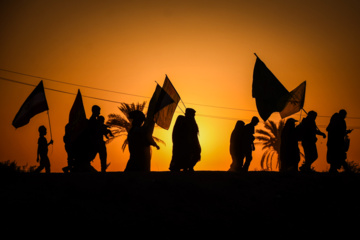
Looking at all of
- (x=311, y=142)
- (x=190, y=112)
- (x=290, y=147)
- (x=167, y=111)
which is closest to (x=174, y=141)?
(x=190, y=112)

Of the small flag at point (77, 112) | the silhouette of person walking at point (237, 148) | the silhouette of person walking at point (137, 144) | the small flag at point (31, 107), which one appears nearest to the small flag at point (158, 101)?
the silhouette of person walking at point (237, 148)

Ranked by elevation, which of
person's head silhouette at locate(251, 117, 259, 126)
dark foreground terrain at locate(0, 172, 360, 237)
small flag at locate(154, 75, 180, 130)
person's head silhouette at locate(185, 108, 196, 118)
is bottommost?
dark foreground terrain at locate(0, 172, 360, 237)

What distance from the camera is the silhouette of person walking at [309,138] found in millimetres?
14141

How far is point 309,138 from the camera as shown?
14.2 metres

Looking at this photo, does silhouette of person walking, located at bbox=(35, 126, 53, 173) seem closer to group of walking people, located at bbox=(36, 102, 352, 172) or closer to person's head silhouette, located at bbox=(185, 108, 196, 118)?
group of walking people, located at bbox=(36, 102, 352, 172)

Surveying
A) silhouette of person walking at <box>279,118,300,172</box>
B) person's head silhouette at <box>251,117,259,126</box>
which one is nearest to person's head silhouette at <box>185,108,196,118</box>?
person's head silhouette at <box>251,117,259,126</box>

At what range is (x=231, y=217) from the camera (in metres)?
8.34

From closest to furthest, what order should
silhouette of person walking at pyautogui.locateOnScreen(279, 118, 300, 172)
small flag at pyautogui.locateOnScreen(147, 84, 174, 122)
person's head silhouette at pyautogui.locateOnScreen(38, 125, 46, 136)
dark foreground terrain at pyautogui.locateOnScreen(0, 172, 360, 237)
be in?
dark foreground terrain at pyautogui.locateOnScreen(0, 172, 360, 237)
silhouette of person walking at pyautogui.locateOnScreen(279, 118, 300, 172)
person's head silhouette at pyautogui.locateOnScreen(38, 125, 46, 136)
small flag at pyautogui.locateOnScreen(147, 84, 174, 122)

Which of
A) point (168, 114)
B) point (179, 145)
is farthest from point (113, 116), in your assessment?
point (179, 145)

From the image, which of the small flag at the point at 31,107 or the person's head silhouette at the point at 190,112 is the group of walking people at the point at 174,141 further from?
the small flag at the point at 31,107

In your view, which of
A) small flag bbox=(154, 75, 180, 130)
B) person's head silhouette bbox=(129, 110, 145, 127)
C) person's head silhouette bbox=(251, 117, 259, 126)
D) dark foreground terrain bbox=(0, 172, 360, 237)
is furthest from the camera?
small flag bbox=(154, 75, 180, 130)

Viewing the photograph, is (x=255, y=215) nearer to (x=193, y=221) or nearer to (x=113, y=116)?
(x=193, y=221)

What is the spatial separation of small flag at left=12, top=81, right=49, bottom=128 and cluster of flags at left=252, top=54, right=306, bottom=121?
19.5 ft

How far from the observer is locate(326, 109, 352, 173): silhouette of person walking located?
13.9 metres
